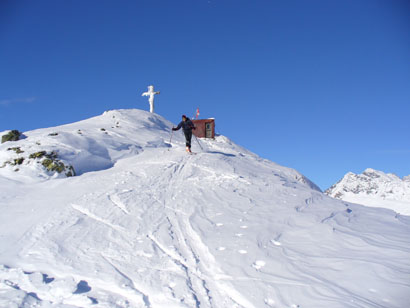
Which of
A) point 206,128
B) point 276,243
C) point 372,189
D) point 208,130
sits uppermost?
point 372,189

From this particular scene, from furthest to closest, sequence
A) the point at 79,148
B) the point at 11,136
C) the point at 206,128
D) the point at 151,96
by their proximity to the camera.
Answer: the point at 151,96 < the point at 206,128 < the point at 11,136 < the point at 79,148

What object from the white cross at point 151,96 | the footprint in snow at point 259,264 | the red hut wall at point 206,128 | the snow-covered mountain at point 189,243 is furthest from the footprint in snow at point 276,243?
the white cross at point 151,96

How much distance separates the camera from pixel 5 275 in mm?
4863

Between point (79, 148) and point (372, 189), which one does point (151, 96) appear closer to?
point (79, 148)

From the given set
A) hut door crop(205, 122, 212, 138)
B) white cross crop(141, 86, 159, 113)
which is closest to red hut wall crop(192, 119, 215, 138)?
hut door crop(205, 122, 212, 138)

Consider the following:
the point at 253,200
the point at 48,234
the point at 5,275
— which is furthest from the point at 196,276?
the point at 253,200

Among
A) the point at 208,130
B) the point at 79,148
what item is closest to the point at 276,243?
the point at 79,148

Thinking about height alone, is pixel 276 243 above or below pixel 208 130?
below

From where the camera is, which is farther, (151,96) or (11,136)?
(151,96)

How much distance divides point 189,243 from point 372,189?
6682 inches

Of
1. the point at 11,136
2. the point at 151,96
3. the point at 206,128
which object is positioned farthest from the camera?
the point at 151,96

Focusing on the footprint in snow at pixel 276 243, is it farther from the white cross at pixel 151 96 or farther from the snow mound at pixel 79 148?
the white cross at pixel 151 96

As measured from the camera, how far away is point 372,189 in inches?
5999

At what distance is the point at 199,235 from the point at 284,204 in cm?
360
